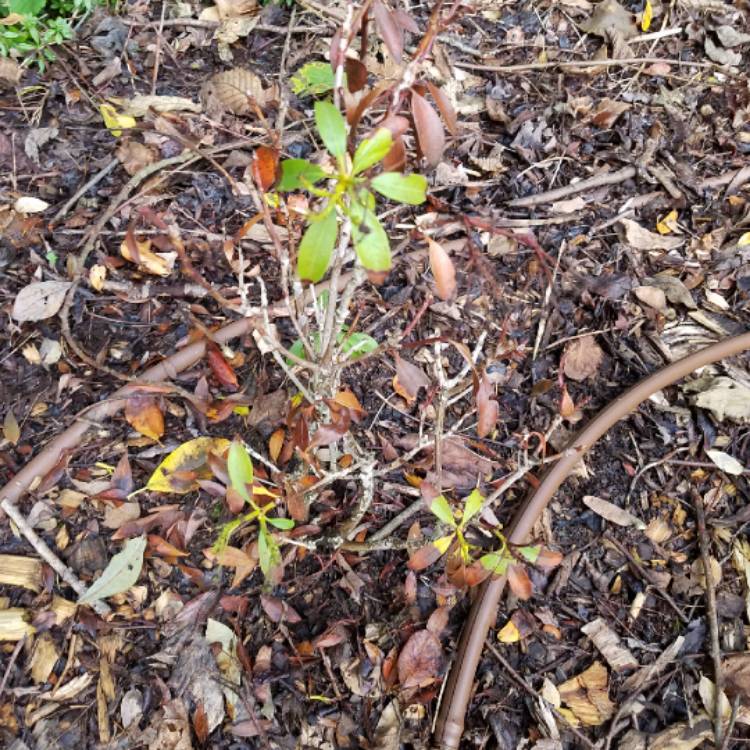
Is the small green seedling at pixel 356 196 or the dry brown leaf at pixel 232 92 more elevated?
the small green seedling at pixel 356 196

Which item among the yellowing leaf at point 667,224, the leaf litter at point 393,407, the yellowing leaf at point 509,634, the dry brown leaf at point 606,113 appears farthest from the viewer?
the dry brown leaf at point 606,113

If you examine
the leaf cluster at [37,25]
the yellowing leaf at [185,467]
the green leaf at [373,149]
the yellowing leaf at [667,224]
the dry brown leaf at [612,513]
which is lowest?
the dry brown leaf at [612,513]

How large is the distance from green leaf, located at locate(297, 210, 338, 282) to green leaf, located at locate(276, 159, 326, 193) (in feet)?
0.21

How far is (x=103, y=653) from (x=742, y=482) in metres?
1.79

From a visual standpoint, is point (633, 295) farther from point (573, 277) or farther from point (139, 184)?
point (139, 184)

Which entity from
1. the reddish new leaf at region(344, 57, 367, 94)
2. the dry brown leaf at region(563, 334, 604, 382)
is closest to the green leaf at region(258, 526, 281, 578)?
the reddish new leaf at region(344, 57, 367, 94)

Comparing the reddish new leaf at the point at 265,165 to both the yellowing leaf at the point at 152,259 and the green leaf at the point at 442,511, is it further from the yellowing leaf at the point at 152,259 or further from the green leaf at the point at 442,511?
the yellowing leaf at the point at 152,259

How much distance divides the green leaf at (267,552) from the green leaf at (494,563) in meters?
0.44

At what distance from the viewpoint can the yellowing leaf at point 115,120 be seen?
236cm

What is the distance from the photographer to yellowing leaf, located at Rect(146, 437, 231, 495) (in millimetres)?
1834

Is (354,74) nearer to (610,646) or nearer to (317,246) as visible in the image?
(317,246)

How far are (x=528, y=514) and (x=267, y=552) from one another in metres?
0.75

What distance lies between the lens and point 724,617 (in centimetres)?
189

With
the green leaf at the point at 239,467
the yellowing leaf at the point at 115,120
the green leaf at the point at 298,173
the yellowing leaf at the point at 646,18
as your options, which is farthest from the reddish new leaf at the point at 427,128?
the yellowing leaf at the point at 646,18
